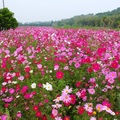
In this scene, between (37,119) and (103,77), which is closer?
(37,119)

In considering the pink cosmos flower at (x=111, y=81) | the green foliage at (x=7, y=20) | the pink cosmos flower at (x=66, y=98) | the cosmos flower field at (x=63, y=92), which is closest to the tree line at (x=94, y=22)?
the green foliage at (x=7, y=20)

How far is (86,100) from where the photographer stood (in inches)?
145

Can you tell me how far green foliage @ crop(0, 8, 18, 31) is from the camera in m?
22.2

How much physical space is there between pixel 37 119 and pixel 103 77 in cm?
111

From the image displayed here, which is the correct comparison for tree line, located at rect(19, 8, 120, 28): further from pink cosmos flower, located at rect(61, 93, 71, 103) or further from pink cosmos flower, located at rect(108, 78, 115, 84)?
pink cosmos flower, located at rect(61, 93, 71, 103)

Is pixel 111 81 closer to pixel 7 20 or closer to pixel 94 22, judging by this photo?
pixel 7 20

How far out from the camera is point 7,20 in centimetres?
2233

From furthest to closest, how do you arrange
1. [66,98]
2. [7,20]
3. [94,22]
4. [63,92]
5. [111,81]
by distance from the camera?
[94,22], [7,20], [111,81], [63,92], [66,98]

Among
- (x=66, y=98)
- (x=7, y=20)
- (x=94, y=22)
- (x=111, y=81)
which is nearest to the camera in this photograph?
(x=66, y=98)

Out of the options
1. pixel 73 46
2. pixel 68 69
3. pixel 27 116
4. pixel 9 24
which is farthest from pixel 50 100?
pixel 9 24

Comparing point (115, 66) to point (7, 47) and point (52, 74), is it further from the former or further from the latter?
point (7, 47)

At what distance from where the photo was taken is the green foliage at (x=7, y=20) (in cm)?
2219

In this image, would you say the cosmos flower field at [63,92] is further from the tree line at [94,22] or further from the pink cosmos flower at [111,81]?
A: the tree line at [94,22]

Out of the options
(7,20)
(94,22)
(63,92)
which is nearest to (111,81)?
(63,92)
